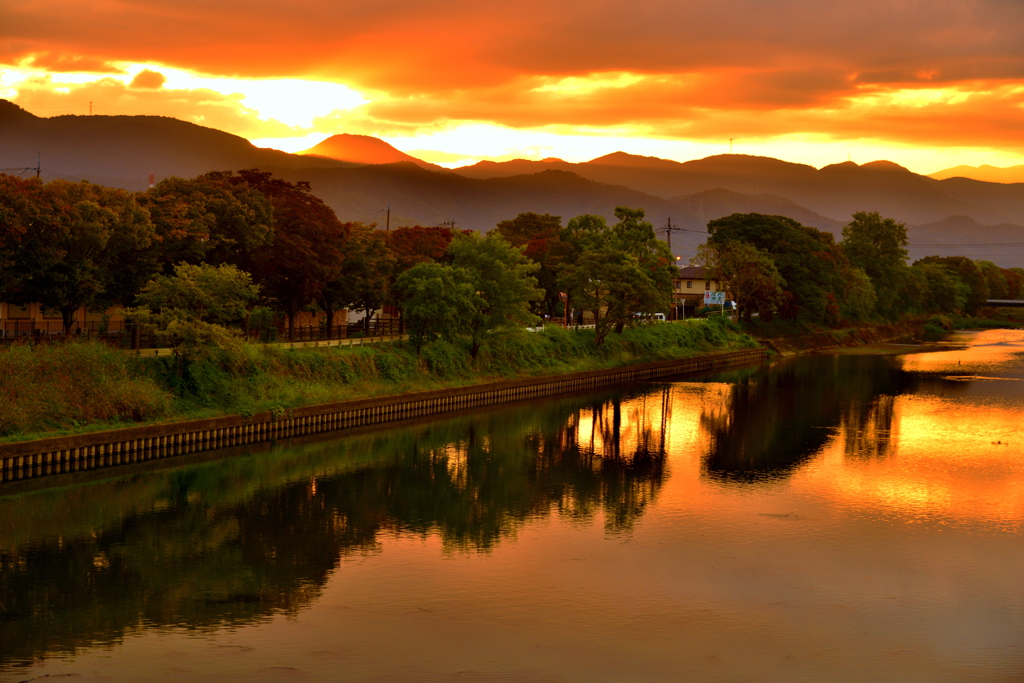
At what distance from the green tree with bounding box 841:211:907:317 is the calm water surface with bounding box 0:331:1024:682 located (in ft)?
347

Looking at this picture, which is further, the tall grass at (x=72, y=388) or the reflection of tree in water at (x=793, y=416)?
the reflection of tree in water at (x=793, y=416)

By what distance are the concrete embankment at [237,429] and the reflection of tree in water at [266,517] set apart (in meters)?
1.75

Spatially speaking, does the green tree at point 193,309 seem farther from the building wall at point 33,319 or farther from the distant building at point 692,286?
the distant building at point 692,286

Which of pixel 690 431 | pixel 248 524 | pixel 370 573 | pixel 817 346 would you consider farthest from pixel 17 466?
pixel 817 346

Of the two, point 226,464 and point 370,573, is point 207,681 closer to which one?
point 370,573

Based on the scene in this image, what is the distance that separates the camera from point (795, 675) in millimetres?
20797

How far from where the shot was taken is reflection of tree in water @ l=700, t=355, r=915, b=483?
46.8 metres

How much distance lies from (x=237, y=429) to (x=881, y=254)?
131962 millimetres

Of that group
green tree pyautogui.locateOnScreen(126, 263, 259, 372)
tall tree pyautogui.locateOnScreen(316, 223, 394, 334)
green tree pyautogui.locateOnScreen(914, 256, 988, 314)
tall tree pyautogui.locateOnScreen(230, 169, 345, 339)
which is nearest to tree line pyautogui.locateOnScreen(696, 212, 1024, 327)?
green tree pyautogui.locateOnScreen(914, 256, 988, 314)

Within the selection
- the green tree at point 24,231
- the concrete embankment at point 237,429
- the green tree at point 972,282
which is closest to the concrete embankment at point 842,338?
the green tree at point 972,282

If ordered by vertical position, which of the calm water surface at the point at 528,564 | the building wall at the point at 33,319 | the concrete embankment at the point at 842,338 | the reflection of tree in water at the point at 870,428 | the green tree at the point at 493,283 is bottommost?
the calm water surface at the point at 528,564

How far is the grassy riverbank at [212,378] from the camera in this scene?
3862 cm

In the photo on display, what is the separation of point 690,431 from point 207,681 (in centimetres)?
4048

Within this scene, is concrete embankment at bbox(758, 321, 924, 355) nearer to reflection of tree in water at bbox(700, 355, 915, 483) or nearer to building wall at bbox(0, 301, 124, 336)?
reflection of tree in water at bbox(700, 355, 915, 483)
